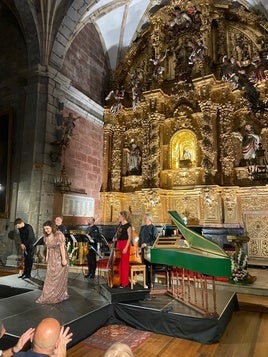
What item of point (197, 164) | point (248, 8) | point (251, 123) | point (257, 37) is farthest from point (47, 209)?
point (248, 8)

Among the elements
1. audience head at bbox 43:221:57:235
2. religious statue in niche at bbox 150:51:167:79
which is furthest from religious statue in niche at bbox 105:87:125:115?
audience head at bbox 43:221:57:235

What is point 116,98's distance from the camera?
11.8 meters

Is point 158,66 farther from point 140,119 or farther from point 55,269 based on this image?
point 55,269

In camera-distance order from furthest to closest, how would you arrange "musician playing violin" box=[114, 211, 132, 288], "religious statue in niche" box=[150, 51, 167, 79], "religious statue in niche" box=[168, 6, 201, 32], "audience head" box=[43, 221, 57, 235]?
"religious statue in niche" box=[168, 6, 201, 32]
"religious statue in niche" box=[150, 51, 167, 79]
"musician playing violin" box=[114, 211, 132, 288]
"audience head" box=[43, 221, 57, 235]

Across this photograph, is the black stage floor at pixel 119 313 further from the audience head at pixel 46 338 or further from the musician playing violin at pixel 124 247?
the audience head at pixel 46 338

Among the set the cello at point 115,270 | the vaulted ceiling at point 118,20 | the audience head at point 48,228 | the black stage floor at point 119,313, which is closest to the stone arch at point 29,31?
the vaulted ceiling at point 118,20

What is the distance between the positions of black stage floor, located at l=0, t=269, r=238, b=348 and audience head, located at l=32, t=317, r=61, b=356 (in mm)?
1756

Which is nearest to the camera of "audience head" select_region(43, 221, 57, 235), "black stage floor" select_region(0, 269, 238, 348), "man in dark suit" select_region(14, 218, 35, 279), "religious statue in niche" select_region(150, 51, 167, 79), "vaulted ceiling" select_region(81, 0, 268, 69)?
"black stage floor" select_region(0, 269, 238, 348)

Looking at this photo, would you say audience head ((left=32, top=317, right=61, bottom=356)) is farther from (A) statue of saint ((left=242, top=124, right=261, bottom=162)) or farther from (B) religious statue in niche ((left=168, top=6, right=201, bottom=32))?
(B) religious statue in niche ((left=168, top=6, right=201, bottom=32))

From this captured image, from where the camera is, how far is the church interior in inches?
355

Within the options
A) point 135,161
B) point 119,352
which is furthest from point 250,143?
point 119,352

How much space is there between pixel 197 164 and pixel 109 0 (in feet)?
25.6

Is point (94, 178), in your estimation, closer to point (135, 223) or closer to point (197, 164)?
point (135, 223)

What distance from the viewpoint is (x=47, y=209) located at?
29.4ft
